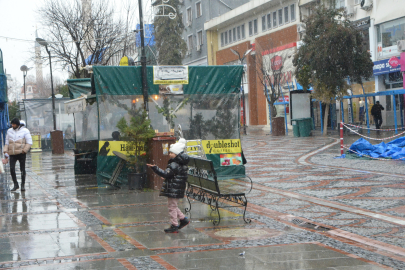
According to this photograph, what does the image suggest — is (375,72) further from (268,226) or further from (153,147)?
(268,226)

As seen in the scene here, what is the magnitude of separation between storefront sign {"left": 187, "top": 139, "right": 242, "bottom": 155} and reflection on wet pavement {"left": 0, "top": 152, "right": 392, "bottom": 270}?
305 cm

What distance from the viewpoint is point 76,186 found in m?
13.6

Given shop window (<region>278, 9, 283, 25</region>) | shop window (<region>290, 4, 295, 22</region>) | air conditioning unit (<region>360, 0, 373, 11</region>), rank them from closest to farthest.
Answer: air conditioning unit (<region>360, 0, 373, 11</region>) < shop window (<region>290, 4, 295, 22</region>) < shop window (<region>278, 9, 283, 25</region>)

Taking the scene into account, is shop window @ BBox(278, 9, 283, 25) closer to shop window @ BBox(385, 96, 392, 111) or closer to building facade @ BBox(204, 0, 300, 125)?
building facade @ BBox(204, 0, 300, 125)

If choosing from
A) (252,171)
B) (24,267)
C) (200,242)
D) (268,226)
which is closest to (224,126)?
(252,171)

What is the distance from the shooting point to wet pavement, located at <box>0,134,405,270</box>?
19.6 feet

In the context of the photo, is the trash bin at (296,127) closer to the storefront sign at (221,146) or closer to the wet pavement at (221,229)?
the storefront sign at (221,146)

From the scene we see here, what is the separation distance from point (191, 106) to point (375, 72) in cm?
2398

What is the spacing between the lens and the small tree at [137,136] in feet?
40.3

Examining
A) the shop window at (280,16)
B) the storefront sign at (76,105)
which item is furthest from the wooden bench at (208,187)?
the shop window at (280,16)

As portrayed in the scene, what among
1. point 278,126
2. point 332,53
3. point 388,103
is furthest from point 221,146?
point 388,103

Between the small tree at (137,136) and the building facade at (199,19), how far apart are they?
1784 inches

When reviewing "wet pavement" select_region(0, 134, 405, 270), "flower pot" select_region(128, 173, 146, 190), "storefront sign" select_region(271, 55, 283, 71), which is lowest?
Result: "wet pavement" select_region(0, 134, 405, 270)

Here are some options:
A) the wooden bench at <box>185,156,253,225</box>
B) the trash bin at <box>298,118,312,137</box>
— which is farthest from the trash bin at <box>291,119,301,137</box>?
the wooden bench at <box>185,156,253,225</box>
